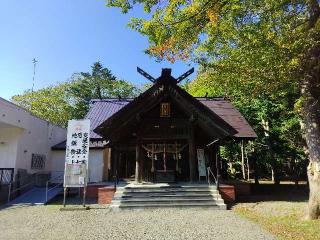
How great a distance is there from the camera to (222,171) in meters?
21.4

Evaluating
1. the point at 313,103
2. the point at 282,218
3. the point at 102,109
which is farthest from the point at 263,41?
the point at 102,109

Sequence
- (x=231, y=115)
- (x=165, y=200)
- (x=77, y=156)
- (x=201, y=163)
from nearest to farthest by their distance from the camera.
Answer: (x=165, y=200)
(x=77, y=156)
(x=201, y=163)
(x=231, y=115)

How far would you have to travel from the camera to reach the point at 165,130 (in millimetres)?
17656

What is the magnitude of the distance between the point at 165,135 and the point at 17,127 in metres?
9.28

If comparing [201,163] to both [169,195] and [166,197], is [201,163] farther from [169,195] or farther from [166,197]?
[166,197]

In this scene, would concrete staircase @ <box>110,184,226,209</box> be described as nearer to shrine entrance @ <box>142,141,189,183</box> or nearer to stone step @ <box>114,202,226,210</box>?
stone step @ <box>114,202,226,210</box>

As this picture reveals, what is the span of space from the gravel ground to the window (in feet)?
27.0

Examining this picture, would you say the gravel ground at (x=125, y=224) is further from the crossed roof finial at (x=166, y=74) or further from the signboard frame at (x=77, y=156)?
the crossed roof finial at (x=166, y=74)

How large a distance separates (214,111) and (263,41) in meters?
11.4

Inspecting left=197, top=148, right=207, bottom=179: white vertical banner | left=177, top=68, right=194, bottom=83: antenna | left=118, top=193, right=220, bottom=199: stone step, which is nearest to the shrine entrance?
left=197, top=148, right=207, bottom=179: white vertical banner

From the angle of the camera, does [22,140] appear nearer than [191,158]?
No

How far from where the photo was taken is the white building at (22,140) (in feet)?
60.3

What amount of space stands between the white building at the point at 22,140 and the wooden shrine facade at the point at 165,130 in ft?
17.8

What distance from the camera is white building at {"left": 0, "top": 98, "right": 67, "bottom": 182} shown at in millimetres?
18391
